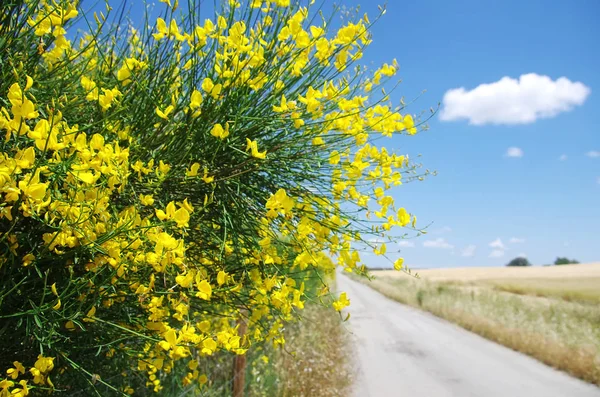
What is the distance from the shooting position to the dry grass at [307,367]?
6207 millimetres

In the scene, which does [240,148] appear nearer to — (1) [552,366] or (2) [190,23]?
(2) [190,23]

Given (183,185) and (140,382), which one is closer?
(183,185)

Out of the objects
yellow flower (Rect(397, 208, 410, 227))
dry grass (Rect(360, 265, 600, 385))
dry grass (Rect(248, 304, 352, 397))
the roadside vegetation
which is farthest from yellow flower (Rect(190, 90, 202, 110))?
dry grass (Rect(360, 265, 600, 385))

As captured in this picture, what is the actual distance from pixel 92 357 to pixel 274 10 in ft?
7.14

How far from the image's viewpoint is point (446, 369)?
9.16 m

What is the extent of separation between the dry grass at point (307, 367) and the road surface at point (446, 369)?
334mm

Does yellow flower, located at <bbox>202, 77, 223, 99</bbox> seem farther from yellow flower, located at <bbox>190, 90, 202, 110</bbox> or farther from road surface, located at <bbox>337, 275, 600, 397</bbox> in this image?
road surface, located at <bbox>337, 275, 600, 397</bbox>

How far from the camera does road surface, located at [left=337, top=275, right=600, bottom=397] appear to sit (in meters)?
7.75

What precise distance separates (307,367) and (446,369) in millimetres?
3100

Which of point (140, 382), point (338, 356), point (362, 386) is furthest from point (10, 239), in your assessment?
point (338, 356)

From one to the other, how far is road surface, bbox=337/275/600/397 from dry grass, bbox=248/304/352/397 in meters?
0.33

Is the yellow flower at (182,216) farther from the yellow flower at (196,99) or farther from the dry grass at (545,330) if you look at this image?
the dry grass at (545,330)

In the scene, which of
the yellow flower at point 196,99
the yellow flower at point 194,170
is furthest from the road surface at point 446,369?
the yellow flower at point 196,99

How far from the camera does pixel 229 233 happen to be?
9.37 feet
